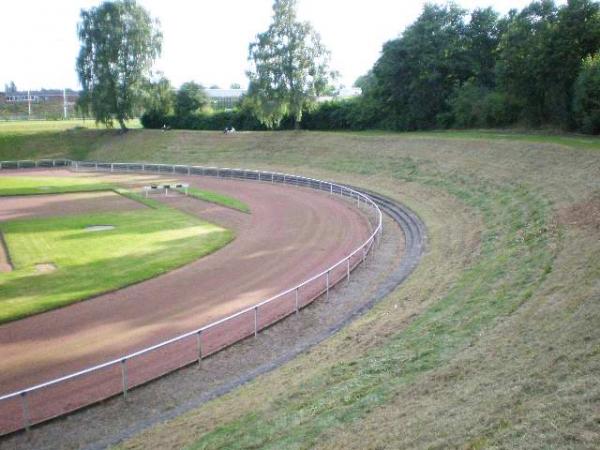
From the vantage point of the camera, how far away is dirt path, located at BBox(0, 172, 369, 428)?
15.1 m

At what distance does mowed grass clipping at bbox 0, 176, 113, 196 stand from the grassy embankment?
96.5 ft

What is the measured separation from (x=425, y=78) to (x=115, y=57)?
3710cm

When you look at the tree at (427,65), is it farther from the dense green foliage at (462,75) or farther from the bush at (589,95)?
the bush at (589,95)

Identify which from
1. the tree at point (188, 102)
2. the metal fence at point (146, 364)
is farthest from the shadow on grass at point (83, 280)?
the tree at point (188, 102)

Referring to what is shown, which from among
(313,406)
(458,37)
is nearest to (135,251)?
(313,406)

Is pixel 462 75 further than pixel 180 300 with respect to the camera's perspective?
Yes

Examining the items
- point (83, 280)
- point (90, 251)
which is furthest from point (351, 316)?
point (90, 251)

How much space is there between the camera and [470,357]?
1122 cm

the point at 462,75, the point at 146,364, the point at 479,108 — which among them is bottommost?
the point at 146,364

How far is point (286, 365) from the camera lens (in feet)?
46.2

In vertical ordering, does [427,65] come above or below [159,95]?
above

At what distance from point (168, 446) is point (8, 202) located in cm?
3377

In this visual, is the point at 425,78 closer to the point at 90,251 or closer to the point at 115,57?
the point at 115,57

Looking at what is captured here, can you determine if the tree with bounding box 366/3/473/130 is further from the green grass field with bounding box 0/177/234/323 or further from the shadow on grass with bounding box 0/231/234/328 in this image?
the shadow on grass with bounding box 0/231/234/328
